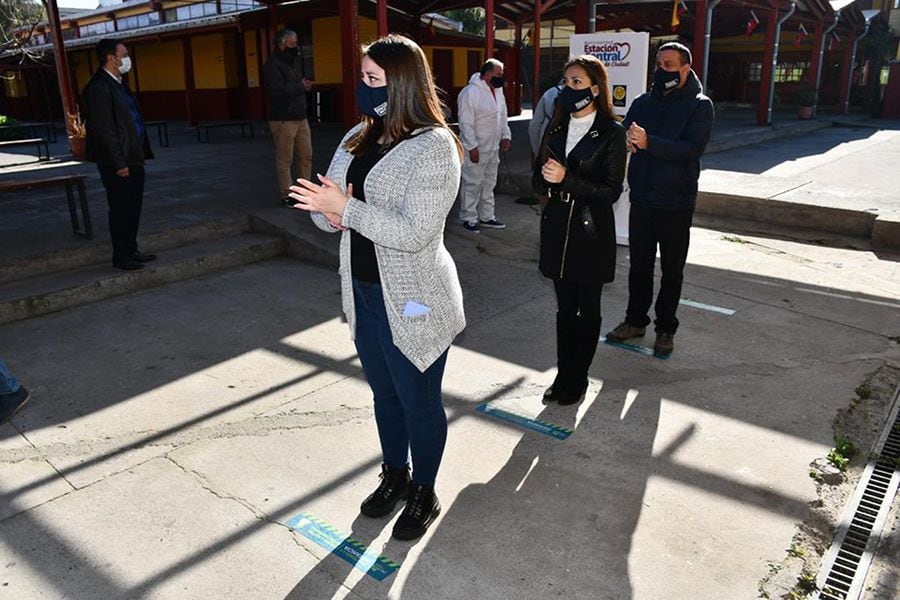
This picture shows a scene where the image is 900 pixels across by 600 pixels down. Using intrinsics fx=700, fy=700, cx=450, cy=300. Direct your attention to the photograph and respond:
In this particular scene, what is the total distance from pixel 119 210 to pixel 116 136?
0.58 meters

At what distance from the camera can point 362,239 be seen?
261 centimetres

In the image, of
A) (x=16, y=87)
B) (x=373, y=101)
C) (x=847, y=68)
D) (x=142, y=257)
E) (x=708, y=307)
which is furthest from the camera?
(x=16, y=87)

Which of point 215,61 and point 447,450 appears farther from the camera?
point 215,61

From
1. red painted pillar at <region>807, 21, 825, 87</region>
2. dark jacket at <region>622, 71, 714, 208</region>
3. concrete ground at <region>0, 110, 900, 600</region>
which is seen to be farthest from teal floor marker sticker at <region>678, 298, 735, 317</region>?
red painted pillar at <region>807, 21, 825, 87</region>

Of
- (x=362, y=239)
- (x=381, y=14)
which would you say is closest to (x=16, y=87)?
(x=381, y=14)

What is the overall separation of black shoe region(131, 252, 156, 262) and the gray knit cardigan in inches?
156

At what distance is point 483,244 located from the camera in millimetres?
7234

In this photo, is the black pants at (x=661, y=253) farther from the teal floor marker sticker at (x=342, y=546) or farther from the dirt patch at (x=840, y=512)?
the teal floor marker sticker at (x=342, y=546)

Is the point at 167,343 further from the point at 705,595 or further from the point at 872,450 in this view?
the point at 872,450

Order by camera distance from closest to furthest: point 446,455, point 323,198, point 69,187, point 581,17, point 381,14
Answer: point 323,198, point 446,455, point 69,187, point 381,14, point 581,17

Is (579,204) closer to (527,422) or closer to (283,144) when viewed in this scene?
(527,422)

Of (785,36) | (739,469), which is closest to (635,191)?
(739,469)

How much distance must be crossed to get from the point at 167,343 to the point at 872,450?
430 cm

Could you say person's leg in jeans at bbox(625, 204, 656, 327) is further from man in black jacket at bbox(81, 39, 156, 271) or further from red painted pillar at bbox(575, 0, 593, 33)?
red painted pillar at bbox(575, 0, 593, 33)
